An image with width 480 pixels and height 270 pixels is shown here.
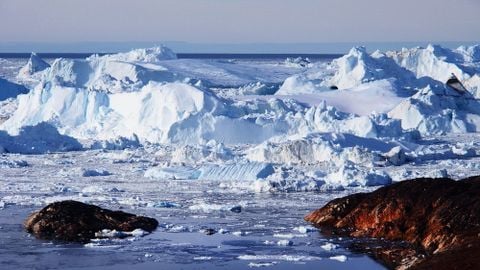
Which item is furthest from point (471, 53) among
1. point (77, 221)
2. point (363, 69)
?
point (77, 221)

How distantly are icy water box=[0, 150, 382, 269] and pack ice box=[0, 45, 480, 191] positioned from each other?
155 centimetres

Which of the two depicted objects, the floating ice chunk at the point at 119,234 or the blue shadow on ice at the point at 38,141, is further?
the blue shadow on ice at the point at 38,141

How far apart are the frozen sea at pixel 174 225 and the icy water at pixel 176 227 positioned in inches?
0.5

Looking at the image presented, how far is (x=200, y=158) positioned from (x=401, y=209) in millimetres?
10051

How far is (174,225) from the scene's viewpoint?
14.8m

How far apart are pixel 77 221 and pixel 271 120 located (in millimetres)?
15132

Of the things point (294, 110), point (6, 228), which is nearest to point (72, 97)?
point (294, 110)

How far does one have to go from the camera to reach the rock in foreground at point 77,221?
564 inches

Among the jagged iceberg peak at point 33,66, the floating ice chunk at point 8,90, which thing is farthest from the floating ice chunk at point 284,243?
the jagged iceberg peak at point 33,66

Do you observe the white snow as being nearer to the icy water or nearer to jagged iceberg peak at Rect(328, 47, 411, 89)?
the icy water

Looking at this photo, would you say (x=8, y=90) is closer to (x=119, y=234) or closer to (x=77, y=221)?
(x=77, y=221)

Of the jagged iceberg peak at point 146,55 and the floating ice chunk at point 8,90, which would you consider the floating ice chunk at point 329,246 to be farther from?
the jagged iceberg peak at point 146,55

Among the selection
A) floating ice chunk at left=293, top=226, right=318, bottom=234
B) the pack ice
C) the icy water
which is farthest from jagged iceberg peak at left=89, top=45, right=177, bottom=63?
floating ice chunk at left=293, top=226, right=318, bottom=234

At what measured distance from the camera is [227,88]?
44.2 metres
